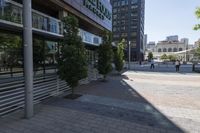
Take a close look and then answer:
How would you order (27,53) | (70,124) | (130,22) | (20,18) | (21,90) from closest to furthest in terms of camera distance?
(70,124)
(27,53)
(21,90)
(20,18)
(130,22)

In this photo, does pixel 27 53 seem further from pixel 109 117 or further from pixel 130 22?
pixel 130 22

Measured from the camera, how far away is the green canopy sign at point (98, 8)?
20991mm

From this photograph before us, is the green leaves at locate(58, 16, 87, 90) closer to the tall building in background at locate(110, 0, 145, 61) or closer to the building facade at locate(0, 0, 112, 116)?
the building facade at locate(0, 0, 112, 116)

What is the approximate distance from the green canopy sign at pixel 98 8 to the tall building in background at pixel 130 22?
43.1 metres

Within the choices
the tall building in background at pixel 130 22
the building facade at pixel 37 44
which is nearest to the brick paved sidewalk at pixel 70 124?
the building facade at pixel 37 44

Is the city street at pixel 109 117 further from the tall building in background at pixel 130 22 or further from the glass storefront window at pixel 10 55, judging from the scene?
the tall building in background at pixel 130 22

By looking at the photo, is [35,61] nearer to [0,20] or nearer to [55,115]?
[0,20]

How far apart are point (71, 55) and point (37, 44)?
273 inches

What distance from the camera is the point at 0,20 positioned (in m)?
7.81

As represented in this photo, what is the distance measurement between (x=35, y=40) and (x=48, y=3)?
346 cm

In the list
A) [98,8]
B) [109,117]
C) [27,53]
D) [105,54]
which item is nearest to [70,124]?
[109,117]

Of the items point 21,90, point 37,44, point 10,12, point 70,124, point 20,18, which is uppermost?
point 10,12

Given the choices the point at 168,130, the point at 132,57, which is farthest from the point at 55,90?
the point at 132,57

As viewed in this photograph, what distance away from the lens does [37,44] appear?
13.7 meters
